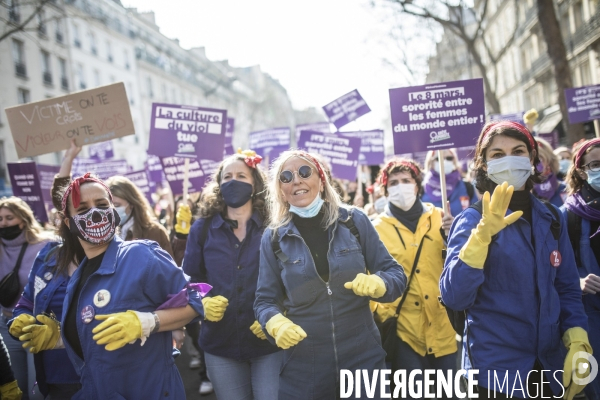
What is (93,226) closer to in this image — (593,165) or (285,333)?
(285,333)

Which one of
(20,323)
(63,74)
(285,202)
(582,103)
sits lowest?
(20,323)

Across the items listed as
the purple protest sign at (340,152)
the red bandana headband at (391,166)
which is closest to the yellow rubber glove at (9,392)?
the red bandana headband at (391,166)

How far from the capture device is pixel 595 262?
3154mm

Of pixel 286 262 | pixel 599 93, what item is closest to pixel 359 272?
pixel 286 262

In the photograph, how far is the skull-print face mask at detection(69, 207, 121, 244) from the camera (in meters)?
2.60

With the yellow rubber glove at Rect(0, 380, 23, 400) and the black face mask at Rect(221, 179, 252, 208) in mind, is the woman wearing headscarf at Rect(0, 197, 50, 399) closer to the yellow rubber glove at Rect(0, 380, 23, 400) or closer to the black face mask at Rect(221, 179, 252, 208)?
the yellow rubber glove at Rect(0, 380, 23, 400)

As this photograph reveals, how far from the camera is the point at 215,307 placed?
3.14 meters

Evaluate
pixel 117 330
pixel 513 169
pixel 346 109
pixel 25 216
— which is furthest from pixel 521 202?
pixel 346 109

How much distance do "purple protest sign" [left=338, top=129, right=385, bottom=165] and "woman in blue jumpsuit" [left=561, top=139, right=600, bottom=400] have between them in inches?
217

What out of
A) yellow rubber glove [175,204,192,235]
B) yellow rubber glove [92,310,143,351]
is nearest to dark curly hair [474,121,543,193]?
yellow rubber glove [92,310,143,351]

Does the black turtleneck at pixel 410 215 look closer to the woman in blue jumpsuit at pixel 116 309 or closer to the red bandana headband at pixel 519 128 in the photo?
the red bandana headband at pixel 519 128

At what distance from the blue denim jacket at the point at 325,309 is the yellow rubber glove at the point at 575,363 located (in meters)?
0.86

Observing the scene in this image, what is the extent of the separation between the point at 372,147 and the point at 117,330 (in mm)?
7165

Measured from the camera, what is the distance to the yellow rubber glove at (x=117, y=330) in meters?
2.27
